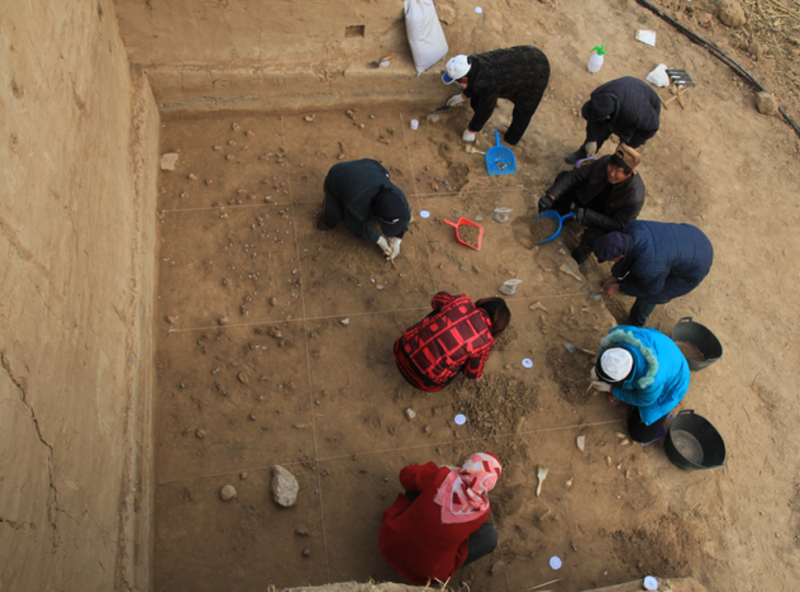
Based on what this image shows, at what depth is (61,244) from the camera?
9.16 feet

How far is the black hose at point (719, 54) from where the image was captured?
621 centimetres

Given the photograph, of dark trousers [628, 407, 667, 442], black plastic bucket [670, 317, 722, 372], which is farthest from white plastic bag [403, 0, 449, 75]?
dark trousers [628, 407, 667, 442]

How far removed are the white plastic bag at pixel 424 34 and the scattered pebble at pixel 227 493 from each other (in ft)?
13.8

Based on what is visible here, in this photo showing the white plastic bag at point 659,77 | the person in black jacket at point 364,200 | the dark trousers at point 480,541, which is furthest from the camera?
the white plastic bag at point 659,77

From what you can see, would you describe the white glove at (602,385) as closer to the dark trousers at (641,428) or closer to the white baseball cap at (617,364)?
the dark trousers at (641,428)

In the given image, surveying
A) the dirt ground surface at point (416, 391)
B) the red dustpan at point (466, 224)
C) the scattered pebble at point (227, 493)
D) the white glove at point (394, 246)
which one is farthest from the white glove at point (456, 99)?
the scattered pebble at point (227, 493)

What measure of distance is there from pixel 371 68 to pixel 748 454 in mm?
4924

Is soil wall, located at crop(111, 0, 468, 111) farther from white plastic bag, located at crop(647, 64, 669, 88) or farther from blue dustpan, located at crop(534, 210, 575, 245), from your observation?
white plastic bag, located at crop(647, 64, 669, 88)

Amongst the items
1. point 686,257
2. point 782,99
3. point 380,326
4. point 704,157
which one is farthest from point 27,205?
point 782,99

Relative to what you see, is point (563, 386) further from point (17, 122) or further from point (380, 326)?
point (17, 122)

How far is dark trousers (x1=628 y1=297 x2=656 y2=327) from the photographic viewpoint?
4.49 metres

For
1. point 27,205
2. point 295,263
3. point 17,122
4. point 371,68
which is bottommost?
point 295,263

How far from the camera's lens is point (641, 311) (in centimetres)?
454

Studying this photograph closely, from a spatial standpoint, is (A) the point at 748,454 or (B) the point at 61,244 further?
(A) the point at 748,454
